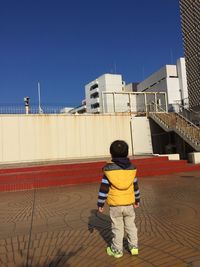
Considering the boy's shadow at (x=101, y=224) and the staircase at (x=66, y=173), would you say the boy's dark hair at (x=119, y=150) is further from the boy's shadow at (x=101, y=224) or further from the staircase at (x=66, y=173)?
the staircase at (x=66, y=173)

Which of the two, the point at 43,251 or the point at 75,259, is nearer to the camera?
the point at 75,259

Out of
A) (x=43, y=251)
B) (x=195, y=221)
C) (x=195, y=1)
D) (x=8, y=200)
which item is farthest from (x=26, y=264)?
(x=195, y=1)

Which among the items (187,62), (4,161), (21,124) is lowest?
(4,161)

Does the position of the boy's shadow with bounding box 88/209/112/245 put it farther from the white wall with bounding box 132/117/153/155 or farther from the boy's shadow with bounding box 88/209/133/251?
the white wall with bounding box 132/117/153/155

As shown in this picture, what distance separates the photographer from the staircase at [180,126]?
53.9 feet

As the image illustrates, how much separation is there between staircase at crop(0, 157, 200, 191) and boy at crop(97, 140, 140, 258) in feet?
24.4

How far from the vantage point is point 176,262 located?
12.1 ft

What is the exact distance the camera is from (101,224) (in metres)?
5.64

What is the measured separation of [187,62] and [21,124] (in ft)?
66.0

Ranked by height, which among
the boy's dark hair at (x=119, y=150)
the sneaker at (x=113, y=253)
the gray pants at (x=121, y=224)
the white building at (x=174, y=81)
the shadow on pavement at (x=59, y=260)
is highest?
the white building at (x=174, y=81)

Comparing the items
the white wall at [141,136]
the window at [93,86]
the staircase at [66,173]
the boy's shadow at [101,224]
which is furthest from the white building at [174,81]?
the boy's shadow at [101,224]

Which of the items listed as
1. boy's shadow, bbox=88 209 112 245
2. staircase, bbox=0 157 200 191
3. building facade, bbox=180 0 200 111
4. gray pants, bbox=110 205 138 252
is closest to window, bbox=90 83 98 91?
building facade, bbox=180 0 200 111

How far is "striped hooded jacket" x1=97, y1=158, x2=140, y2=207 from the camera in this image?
389 cm

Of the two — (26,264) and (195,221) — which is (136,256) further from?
(195,221)
